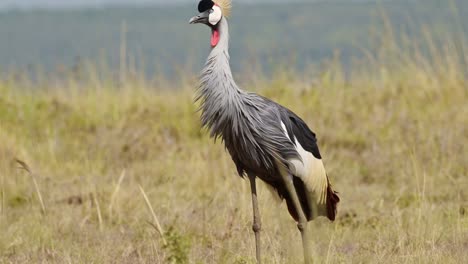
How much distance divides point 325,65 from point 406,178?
286 cm

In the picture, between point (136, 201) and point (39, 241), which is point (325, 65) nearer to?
point (136, 201)

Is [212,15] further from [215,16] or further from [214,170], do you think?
[214,170]

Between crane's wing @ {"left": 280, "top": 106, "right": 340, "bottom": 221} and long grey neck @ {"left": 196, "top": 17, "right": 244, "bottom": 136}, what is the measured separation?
0.98 ft

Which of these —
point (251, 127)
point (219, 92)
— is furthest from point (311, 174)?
point (219, 92)

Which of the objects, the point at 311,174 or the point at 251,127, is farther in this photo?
the point at 311,174

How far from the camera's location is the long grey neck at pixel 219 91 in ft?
17.6

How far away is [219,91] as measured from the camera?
537 centimetres

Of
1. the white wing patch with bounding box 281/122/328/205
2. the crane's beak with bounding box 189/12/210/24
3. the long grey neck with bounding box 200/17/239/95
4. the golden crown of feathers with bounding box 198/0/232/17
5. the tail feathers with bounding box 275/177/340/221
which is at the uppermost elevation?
the golden crown of feathers with bounding box 198/0/232/17

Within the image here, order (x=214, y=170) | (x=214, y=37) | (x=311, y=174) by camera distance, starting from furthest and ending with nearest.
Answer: (x=214, y=170), (x=311, y=174), (x=214, y=37)

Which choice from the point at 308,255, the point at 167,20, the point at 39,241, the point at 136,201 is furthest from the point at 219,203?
the point at 167,20

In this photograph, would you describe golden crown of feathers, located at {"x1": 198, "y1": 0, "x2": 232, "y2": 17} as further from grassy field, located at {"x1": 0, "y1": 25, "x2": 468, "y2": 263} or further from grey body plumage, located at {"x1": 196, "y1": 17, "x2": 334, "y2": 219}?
grassy field, located at {"x1": 0, "y1": 25, "x2": 468, "y2": 263}

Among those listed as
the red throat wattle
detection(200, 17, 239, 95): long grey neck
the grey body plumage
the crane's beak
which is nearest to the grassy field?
the grey body plumage

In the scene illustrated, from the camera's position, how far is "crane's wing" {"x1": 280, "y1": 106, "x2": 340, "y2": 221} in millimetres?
5539

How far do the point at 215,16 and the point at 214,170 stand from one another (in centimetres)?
235
